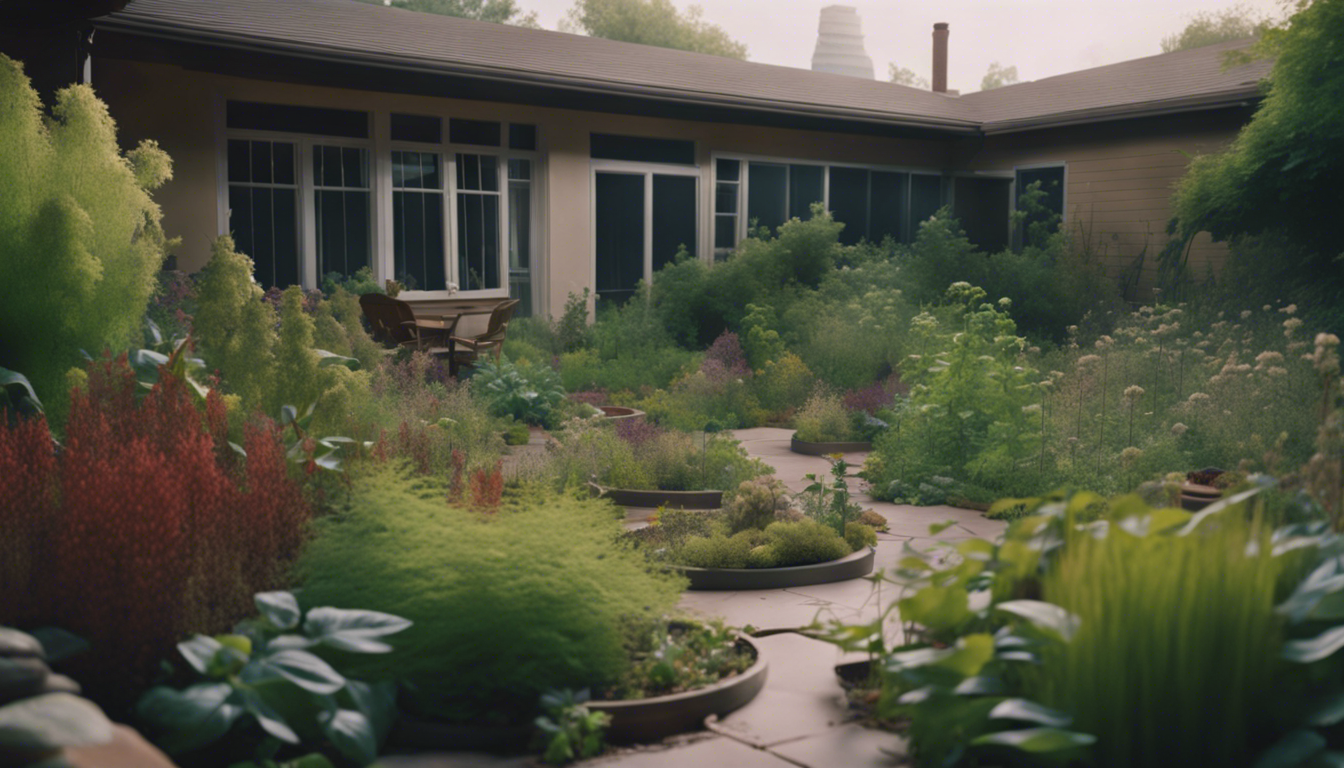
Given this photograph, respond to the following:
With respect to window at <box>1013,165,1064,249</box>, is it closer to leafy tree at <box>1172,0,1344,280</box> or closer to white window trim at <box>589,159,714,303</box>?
leafy tree at <box>1172,0,1344,280</box>

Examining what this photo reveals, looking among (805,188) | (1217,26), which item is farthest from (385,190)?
(1217,26)

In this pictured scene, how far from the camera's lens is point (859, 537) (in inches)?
209

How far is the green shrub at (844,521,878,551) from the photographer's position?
530 cm

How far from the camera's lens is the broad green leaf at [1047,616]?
7.96 feet

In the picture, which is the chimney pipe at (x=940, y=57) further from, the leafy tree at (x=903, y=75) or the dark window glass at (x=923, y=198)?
the leafy tree at (x=903, y=75)

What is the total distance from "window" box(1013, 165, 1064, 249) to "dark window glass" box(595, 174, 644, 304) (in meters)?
5.31

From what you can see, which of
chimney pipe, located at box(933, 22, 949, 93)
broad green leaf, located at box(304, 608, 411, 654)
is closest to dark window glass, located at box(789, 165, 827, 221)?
chimney pipe, located at box(933, 22, 949, 93)

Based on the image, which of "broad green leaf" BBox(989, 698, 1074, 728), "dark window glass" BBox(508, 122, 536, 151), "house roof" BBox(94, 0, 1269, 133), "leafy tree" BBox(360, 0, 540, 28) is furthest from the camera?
"leafy tree" BBox(360, 0, 540, 28)

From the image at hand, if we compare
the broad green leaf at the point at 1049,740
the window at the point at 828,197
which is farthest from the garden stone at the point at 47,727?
the window at the point at 828,197

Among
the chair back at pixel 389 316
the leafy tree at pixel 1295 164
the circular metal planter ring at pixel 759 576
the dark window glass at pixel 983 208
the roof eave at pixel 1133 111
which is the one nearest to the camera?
the circular metal planter ring at pixel 759 576

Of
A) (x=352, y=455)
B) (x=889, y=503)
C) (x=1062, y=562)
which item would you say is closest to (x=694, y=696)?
(x=1062, y=562)

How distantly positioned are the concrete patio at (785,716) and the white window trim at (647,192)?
884 centimetres

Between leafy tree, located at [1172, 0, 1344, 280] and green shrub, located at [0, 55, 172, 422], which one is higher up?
leafy tree, located at [1172, 0, 1344, 280]

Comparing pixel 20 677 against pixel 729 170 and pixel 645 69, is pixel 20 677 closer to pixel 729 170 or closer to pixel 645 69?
pixel 729 170
